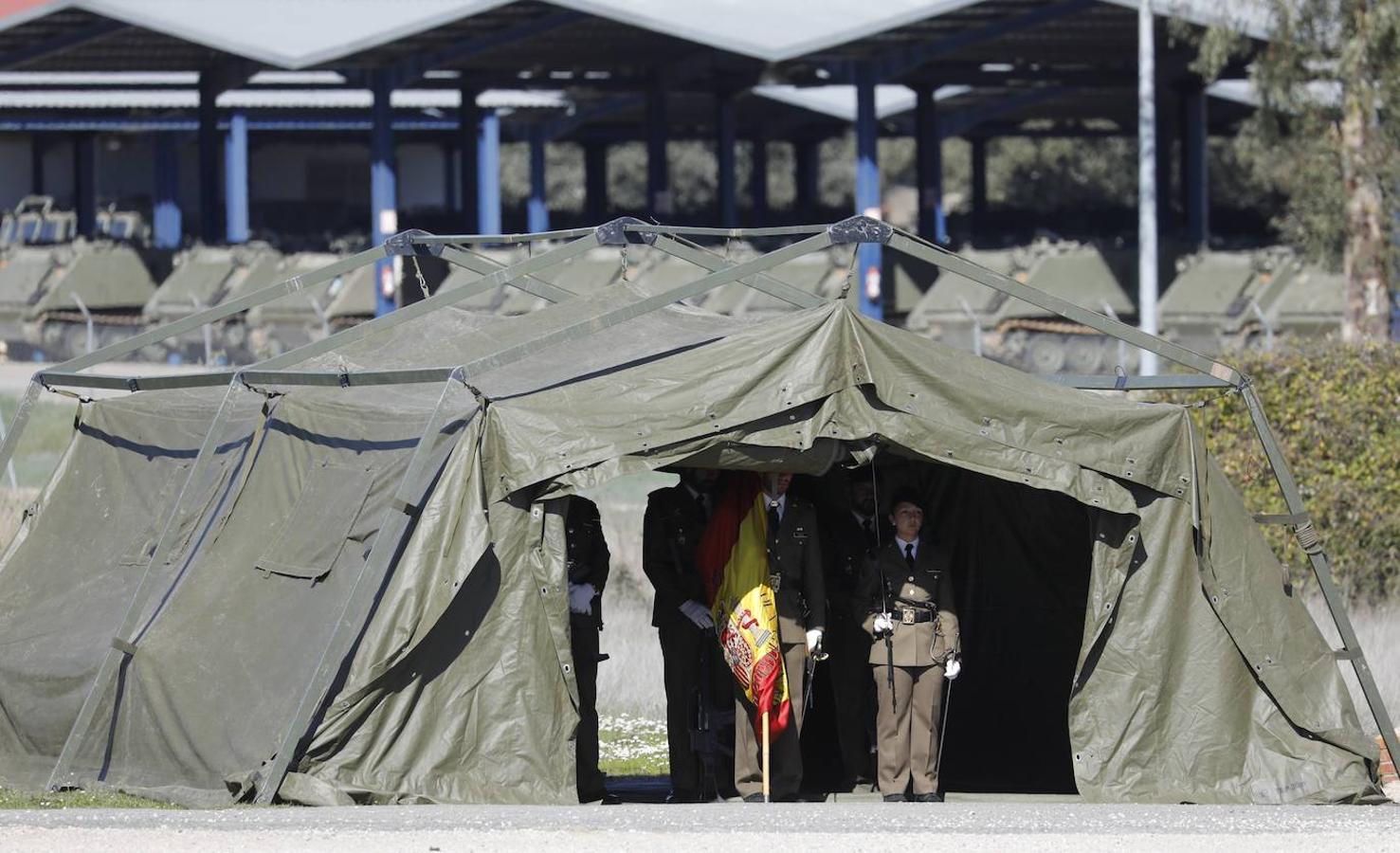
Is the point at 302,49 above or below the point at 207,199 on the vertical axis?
above

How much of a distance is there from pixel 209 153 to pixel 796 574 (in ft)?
108

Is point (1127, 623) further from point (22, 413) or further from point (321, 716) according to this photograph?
point (22, 413)

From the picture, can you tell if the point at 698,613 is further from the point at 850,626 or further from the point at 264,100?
the point at 264,100

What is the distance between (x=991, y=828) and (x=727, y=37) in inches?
1009

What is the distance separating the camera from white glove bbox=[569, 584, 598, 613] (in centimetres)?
988

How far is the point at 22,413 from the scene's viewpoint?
1116cm

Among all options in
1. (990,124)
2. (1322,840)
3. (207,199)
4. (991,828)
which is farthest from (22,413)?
(990,124)

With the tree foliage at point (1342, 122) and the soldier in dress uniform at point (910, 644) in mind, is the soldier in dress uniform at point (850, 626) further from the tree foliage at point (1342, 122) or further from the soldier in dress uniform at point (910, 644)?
the tree foliage at point (1342, 122)

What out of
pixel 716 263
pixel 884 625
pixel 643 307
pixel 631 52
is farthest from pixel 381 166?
pixel 884 625

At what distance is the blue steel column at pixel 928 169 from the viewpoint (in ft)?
132

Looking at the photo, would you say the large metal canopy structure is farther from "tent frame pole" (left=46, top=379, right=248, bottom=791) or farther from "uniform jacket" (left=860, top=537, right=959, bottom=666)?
"tent frame pole" (left=46, top=379, right=248, bottom=791)

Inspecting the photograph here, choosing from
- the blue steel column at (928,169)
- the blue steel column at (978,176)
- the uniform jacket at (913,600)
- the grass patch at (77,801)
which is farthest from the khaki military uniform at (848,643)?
the blue steel column at (978,176)

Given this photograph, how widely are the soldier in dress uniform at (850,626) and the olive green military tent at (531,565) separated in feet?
1.06

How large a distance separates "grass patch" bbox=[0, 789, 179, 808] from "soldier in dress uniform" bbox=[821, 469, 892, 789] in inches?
122
